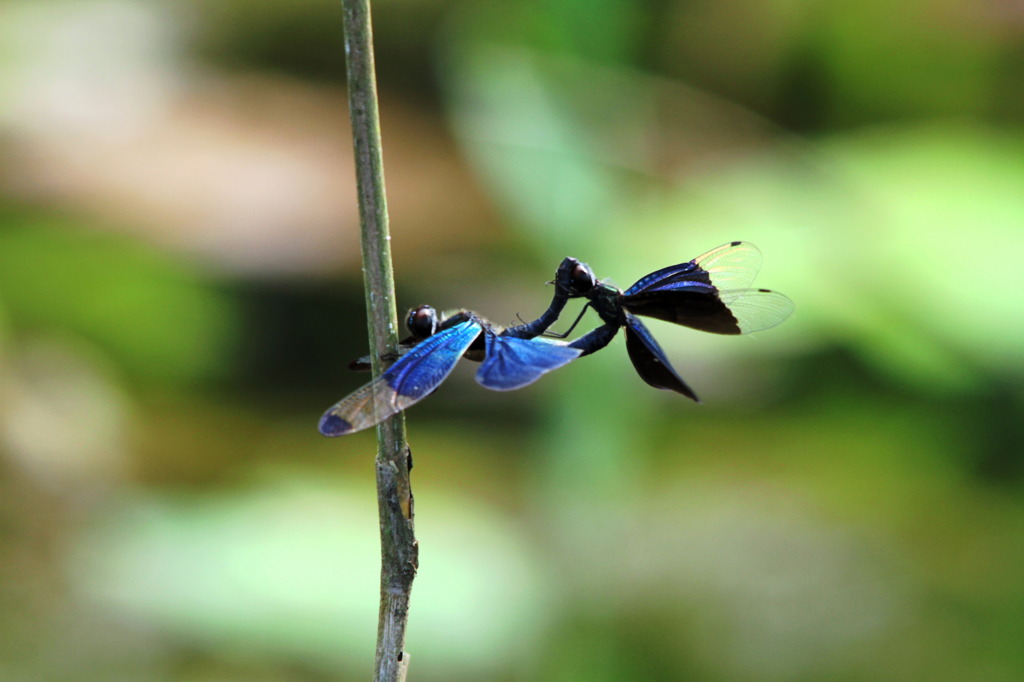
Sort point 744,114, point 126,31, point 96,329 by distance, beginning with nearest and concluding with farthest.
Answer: point 96,329 < point 744,114 < point 126,31

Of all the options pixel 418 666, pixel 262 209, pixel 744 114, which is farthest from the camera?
pixel 262 209

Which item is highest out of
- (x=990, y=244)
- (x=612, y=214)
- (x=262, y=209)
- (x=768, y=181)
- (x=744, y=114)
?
(x=262, y=209)

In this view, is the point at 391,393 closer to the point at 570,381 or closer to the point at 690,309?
the point at 690,309

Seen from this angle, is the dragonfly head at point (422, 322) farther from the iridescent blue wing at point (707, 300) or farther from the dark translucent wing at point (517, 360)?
the iridescent blue wing at point (707, 300)

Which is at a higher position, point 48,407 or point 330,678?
point 48,407

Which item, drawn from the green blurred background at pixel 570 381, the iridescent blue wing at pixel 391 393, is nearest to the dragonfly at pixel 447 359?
the iridescent blue wing at pixel 391 393

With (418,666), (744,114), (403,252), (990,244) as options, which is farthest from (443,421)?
(990,244)

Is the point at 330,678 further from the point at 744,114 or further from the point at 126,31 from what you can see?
the point at 126,31
